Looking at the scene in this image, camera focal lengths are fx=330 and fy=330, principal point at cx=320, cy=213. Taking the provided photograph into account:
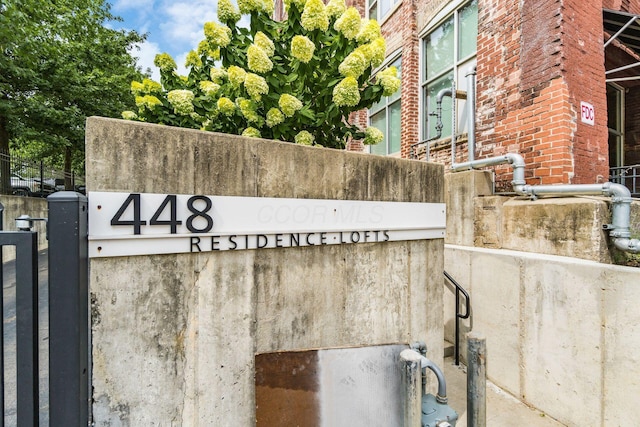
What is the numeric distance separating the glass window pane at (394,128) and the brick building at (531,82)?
2.91 ft

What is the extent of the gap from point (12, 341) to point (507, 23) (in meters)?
7.43

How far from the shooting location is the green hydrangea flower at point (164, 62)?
4559 mm

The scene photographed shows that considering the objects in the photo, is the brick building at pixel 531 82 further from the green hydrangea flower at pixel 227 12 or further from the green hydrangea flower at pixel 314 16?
the green hydrangea flower at pixel 227 12

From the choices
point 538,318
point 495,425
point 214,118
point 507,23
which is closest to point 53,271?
point 214,118

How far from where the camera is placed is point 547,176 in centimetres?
423

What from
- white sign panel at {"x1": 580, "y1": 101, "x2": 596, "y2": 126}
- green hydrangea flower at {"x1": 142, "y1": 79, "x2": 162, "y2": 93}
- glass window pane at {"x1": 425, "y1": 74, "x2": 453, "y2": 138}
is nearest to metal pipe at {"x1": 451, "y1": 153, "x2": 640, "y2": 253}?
white sign panel at {"x1": 580, "y1": 101, "x2": 596, "y2": 126}

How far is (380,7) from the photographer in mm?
9172

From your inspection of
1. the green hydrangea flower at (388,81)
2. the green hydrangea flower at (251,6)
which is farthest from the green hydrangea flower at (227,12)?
the green hydrangea flower at (388,81)

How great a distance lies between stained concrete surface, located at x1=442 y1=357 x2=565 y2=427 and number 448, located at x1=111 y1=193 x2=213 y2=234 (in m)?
2.92

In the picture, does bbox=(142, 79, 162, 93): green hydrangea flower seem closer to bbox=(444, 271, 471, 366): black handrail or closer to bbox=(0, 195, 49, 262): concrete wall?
bbox=(444, 271, 471, 366): black handrail

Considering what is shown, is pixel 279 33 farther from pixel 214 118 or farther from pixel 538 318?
pixel 538 318

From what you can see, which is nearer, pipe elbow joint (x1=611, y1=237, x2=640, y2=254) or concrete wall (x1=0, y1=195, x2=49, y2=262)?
pipe elbow joint (x1=611, y1=237, x2=640, y2=254)

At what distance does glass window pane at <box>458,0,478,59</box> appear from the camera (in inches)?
225

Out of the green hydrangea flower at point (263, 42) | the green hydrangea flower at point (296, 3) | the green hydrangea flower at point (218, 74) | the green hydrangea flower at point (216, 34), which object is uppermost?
the green hydrangea flower at point (296, 3)
